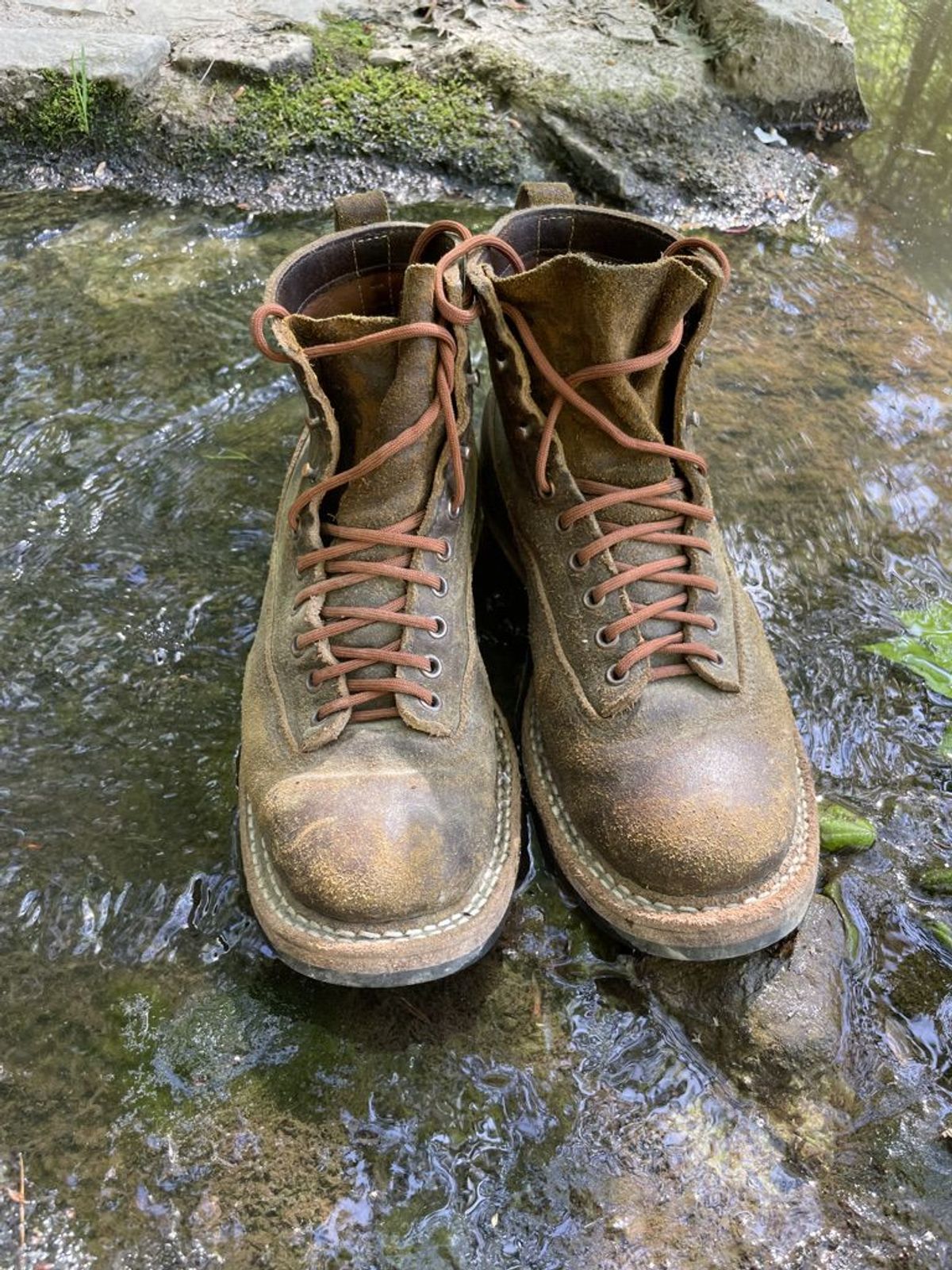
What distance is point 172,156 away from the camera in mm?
3873

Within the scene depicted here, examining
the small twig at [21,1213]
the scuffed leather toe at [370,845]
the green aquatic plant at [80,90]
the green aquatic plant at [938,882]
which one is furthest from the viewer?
the green aquatic plant at [80,90]

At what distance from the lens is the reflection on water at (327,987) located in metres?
1.49

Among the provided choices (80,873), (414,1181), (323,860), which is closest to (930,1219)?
(414,1181)

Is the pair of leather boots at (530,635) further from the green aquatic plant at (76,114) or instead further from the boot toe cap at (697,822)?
the green aquatic plant at (76,114)

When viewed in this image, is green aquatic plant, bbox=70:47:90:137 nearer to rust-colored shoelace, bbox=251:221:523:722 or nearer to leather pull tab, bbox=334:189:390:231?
leather pull tab, bbox=334:189:390:231

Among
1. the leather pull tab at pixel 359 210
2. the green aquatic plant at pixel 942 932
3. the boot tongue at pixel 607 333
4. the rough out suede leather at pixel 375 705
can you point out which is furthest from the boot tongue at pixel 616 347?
the green aquatic plant at pixel 942 932

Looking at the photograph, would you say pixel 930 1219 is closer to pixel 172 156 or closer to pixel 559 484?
pixel 559 484

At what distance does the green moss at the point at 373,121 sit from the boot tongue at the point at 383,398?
2545 mm

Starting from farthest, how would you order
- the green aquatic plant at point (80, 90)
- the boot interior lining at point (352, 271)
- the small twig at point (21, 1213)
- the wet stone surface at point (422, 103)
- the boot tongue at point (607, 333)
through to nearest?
1. the wet stone surface at point (422, 103)
2. the green aquatic plant at point (80, 90)
3. the boot interior lining at point (352, 271)
4. the boot tongue at point (607, 333)
5. the small twig at point (21, 1213)

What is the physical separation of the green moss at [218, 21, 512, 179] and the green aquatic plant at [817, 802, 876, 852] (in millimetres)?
3198

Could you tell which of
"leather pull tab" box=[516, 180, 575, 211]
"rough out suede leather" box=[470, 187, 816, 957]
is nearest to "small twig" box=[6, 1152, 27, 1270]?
"rough out suede leather" box=[470, 187, 816, 957]

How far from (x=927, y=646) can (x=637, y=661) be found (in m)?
0.93

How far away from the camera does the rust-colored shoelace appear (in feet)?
5.93

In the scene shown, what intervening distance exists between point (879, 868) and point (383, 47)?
408 cm
